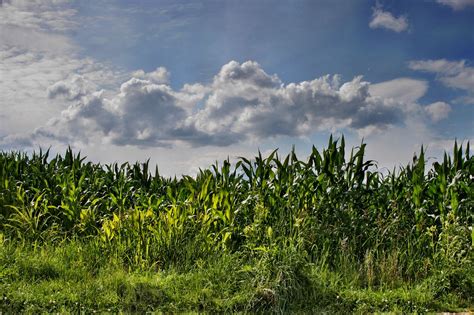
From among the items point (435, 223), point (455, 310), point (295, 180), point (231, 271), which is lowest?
point (455, 310)

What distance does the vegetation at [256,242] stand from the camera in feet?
22.0

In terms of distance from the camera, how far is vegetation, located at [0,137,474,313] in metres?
6.71

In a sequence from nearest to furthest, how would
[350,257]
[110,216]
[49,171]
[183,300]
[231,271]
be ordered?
1. [183,300]
2. [231,271]
3. [350,257]
4. [110,216]
5. [49,171]

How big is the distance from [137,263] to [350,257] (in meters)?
3.02

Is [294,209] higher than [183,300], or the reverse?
[294,209]

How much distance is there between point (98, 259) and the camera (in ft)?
25.9

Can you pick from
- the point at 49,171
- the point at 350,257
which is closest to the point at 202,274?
the point at 350,257

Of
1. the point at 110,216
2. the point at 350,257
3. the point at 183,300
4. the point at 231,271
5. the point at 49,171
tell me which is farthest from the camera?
the point at 49,171

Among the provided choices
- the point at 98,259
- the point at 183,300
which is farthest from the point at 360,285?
the point at 98,259

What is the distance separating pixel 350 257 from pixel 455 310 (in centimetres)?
155

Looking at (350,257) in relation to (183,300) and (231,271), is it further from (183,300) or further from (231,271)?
(183,300)

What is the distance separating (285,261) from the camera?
6840mm

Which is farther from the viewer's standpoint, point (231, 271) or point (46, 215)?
point (46, 215)

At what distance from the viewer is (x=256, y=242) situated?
769 centimetres
